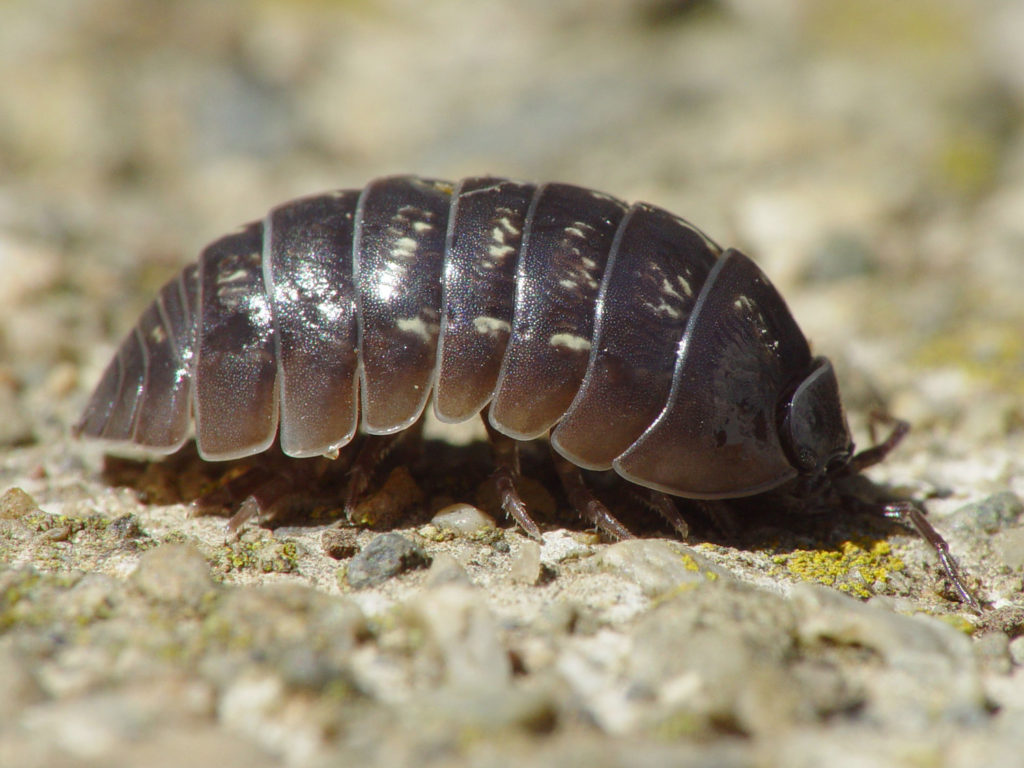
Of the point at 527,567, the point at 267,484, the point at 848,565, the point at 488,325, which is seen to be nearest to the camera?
the point at 527,567

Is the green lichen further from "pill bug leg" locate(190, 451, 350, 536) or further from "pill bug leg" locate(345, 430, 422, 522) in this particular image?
"pill bug leg" locate(345, 430, 422, 522)

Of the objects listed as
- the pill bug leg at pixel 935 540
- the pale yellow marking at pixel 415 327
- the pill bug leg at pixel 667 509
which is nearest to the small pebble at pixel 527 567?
the pill bug leg at pixel 667 509

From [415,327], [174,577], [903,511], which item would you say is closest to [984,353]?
[903,511]

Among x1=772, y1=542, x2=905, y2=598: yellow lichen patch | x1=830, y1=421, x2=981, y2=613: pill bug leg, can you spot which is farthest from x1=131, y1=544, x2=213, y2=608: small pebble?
x1=830, y1=421, x2=981, y2=613: pill bug leg

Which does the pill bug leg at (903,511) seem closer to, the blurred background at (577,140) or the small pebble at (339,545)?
the blurred background at (577,140)

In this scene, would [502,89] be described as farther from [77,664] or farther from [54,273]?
[77,664]

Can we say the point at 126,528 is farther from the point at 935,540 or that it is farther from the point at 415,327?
the point at 935,540

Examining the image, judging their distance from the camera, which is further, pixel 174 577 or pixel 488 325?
pixel 488 325
